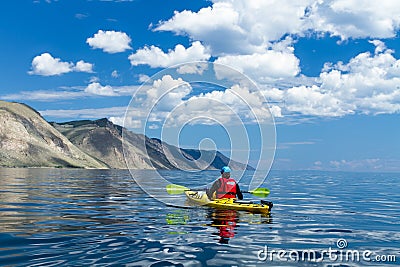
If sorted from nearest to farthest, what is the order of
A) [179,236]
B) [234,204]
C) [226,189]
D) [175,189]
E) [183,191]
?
[179,236] < [234,204] < [226,189] < [183,191] < [175,189]

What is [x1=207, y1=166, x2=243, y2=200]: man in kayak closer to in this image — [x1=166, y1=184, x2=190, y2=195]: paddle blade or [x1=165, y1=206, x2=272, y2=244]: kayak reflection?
[x1=165, y1=206, x2=272, y2=244]: kayak reflection

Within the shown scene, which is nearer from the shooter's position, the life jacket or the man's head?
the man's head

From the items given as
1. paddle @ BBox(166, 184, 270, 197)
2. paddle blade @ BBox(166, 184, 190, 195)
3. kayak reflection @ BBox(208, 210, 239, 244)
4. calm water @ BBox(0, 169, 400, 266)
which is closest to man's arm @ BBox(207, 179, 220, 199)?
calm water @ BBox(0, 169, 400, 266)

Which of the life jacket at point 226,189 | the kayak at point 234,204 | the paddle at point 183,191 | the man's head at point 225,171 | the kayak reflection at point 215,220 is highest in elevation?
the man's head at point 225,171

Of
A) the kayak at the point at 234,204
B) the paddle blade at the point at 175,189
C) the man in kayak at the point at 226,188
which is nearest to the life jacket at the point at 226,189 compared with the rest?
the man in kayak at the point at 226,188

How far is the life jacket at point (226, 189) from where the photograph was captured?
28734 millimetres

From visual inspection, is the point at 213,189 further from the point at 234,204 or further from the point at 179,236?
the point at 179,236

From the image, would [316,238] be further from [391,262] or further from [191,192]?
[191,192]

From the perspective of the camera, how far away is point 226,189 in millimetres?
28781

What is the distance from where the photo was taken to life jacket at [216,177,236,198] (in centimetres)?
2873

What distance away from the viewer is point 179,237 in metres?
17.9

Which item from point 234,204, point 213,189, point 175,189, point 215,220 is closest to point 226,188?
point 213,189

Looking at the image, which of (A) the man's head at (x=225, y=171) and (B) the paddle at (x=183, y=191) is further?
(B) the paddle at (x=183, y=191)

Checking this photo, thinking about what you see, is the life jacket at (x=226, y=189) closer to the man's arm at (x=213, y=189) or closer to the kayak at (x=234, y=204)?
the man's arm at (x=213, y=189)
